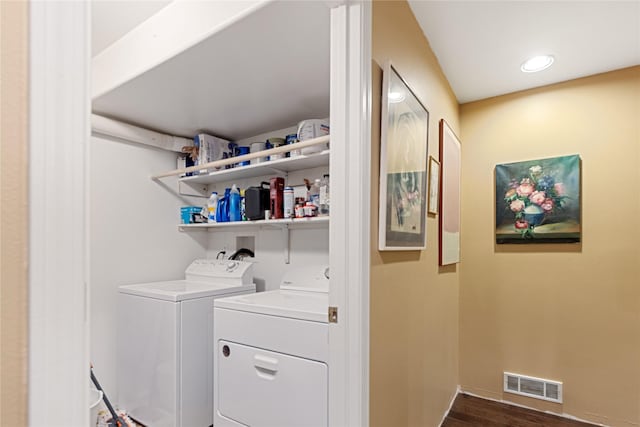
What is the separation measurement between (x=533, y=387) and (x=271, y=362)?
1.97m

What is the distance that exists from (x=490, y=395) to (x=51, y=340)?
2932 mm

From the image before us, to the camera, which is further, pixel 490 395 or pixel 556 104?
pixel 490 395

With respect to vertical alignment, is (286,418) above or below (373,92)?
below

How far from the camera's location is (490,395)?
8.46 ft

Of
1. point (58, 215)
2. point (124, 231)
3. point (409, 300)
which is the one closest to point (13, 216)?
point (58, 215)

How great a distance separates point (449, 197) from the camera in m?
2.36

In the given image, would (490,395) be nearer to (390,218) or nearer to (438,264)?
(438,264)

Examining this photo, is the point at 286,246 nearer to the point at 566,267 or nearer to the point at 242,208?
the point at 242,208

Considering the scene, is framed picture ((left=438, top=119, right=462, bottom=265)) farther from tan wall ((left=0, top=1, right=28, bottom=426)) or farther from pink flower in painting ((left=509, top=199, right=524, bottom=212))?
tan wall ((left=0, top=1, right=28, bottom=426))

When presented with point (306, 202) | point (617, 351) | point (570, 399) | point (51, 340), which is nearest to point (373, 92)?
point (306, 202)

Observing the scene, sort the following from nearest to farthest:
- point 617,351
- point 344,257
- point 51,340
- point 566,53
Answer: point 51,340
point 344,257
point 566,53
point 617,351

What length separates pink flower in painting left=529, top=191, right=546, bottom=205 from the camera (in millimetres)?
2406

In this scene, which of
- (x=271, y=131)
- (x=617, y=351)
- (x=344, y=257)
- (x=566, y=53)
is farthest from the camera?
(x=271, y=131)

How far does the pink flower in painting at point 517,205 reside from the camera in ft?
8.15
